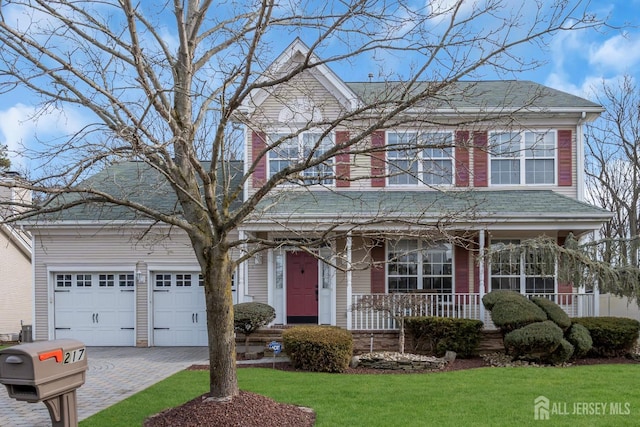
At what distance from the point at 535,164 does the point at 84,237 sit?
496 inches

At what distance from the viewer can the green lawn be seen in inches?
286

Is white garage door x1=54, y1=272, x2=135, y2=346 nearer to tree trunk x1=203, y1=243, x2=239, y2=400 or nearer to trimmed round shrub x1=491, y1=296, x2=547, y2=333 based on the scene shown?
tree trunk x1=203, y1=243, x2=239, y2=400

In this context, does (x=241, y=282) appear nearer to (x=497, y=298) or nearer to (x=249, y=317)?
(x=249, y=317)

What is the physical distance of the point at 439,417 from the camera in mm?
7297

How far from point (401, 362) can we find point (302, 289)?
4404 mm

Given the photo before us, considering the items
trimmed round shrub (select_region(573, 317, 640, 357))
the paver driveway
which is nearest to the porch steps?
trimmed round shrub (select_region(573, 317, 640, 357))

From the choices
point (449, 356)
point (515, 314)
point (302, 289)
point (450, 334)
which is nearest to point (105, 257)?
point (302, 289)

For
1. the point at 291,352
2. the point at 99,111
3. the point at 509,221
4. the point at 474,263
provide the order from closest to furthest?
the point at 99,111
the point at 291,352
the point at 509,221
the point at 474,263

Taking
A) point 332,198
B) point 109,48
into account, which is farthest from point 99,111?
point 332,198

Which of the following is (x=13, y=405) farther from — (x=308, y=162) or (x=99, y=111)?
(x=308, y=162)

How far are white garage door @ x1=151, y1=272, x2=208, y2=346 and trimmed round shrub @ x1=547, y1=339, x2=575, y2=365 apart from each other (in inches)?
352

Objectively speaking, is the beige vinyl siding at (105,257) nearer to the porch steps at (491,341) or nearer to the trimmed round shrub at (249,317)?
the trimmed round shrub at (249,317)

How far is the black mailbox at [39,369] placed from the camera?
4.76 meters

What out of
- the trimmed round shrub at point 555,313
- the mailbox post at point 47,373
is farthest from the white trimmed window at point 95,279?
the mailbox post at point 47,373
